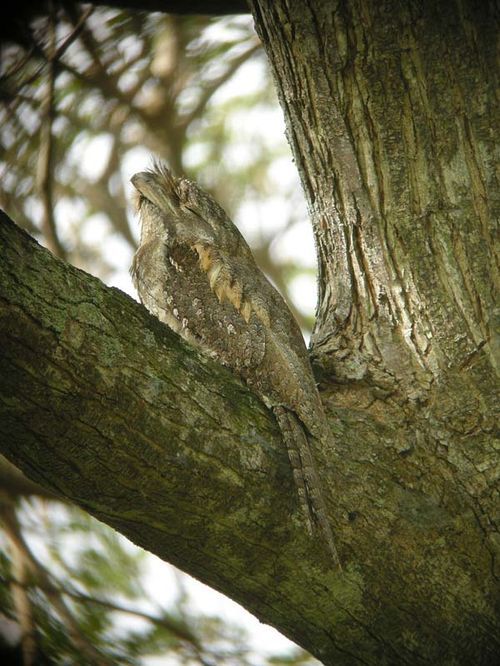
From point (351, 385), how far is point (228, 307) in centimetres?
58

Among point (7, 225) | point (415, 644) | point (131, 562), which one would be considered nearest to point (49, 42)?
point (7, 225)

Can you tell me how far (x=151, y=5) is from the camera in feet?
12.3

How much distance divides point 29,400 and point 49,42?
8.69 feet

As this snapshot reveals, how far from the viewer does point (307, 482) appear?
2289 millimetres

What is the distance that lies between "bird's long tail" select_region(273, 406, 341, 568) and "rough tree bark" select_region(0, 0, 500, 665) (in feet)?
0.14

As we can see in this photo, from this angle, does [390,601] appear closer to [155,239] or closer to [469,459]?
[469,459]

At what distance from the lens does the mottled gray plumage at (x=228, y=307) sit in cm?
243

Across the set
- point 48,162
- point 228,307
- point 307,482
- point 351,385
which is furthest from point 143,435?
point 48,162

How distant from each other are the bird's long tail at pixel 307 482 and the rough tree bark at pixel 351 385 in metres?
0.04

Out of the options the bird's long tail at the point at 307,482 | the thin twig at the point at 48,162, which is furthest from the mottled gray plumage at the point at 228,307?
the thin twig at the point at 48,162

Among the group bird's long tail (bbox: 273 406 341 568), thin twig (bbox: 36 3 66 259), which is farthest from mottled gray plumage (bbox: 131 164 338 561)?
thin twig (bbox: 36 3 66 259)

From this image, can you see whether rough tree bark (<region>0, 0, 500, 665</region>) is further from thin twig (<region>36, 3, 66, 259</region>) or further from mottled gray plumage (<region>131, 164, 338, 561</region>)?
thin twig (<region>36, 3, 66, 259</region>)

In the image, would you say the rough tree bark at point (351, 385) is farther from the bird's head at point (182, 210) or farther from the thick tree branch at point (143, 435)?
the bird's head at point (182, 210)

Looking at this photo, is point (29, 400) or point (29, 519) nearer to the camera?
point (29, 400)
